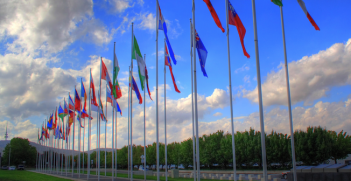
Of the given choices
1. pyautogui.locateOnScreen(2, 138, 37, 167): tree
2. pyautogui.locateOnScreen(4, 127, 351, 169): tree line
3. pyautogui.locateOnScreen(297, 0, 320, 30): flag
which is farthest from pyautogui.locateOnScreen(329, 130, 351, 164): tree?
pyautogui.locateOnScreen(2, 138, 37, 167): tree

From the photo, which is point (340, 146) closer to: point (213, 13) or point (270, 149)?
point (270, 149)

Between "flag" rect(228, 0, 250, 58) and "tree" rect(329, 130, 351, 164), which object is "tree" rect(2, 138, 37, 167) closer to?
"tree" rect(329, 130, 351, 164)

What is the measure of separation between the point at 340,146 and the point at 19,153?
11926 centimetres

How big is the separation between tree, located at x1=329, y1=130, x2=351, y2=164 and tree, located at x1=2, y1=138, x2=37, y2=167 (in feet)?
387

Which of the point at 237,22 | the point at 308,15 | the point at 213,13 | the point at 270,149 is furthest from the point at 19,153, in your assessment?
the point at 308,15

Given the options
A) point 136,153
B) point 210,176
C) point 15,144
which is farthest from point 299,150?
point 15,144

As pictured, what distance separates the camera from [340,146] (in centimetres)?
4984

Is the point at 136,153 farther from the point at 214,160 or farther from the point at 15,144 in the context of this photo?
the point at 15,144

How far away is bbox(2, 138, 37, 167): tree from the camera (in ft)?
398

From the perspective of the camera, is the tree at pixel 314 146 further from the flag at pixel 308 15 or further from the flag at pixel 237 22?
the flag at pixel 237 22

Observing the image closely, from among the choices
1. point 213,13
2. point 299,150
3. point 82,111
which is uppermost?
point 213,13

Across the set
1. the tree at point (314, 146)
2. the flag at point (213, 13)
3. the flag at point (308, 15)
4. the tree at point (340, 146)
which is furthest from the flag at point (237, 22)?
the tree at point (340, 146)

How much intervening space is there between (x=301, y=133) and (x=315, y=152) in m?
3.65

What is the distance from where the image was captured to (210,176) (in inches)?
1516
